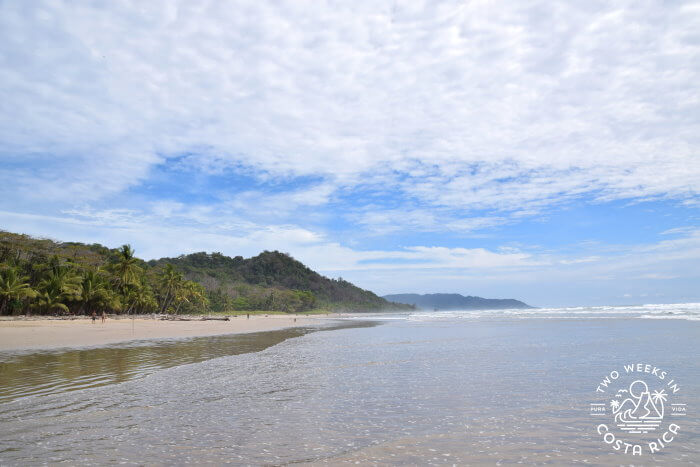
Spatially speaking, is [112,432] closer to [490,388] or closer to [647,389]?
[490,388]

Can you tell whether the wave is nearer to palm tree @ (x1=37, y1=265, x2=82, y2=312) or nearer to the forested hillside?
the forested hillside

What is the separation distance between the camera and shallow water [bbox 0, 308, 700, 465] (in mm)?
6961

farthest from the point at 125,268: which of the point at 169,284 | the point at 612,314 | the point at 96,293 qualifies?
the point at 612,314

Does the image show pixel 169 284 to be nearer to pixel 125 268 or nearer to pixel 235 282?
pixel 125 268

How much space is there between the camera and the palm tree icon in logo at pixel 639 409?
867 centimetres

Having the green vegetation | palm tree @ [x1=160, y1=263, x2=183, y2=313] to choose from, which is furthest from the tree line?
palm tree @ [x1=160, y1=263, x2=183, y2=313]

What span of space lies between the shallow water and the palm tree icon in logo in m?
0.51

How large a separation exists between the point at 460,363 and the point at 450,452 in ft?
34.4

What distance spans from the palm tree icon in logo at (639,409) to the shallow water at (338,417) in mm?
515

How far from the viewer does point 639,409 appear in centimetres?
1002

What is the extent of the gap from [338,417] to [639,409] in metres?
6.94

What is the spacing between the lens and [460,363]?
1705cm

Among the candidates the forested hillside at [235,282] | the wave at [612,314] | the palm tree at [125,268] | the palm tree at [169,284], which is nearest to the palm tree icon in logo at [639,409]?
the wave at [612,314]

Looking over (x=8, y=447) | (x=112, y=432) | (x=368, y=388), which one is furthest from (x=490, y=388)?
(x=8, y=447)
